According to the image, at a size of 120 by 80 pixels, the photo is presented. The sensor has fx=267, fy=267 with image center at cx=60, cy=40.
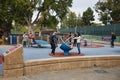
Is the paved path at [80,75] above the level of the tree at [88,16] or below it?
below

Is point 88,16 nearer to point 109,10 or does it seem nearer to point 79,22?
point 79,22

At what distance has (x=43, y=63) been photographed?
14039 millimetres

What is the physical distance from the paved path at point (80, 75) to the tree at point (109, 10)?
38.5 meters

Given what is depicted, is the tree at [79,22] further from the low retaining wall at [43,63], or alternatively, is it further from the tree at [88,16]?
the low retaining wall at [43,63]

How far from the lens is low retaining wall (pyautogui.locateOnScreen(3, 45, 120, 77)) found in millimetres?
12688

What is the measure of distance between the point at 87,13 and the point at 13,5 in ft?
174

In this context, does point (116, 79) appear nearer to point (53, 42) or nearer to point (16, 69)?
point (16, 69)

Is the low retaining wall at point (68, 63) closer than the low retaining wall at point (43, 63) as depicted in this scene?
No

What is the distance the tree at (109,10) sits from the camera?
53.2 metres

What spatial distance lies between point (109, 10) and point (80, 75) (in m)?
46.5

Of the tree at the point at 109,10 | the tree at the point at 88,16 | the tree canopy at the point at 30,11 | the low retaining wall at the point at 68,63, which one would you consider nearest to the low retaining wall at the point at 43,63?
the low retaining wall at the point at 68,63

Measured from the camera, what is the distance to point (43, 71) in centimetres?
1411

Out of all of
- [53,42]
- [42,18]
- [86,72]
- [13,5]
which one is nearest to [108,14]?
[42,18]

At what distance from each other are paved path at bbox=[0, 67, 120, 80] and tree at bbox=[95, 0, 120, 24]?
126ft
